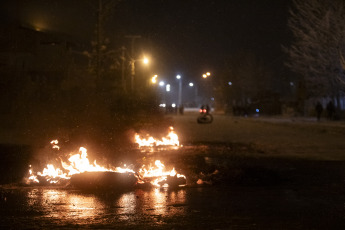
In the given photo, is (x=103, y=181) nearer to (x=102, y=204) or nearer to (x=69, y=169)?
(x=69, y=169)

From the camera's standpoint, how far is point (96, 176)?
10812 millimetres

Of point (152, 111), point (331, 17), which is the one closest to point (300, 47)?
point (331, 17)

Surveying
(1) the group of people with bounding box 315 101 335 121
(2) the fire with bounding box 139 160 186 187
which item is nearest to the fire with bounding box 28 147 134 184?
(2) the fire with bounding box 139 160 186 187

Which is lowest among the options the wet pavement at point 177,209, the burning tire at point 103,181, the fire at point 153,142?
the wet pavement at point 177,209

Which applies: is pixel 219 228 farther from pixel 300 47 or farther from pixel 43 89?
pixel 300 47

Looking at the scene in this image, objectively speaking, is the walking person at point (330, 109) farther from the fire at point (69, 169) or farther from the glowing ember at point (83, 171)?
the fire at point (69, 169)

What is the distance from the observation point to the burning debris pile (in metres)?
10.8

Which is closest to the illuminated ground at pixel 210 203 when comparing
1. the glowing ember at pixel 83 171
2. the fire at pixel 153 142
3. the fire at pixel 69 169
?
the glowing ember at pixel 83 171

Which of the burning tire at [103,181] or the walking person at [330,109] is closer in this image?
the burning tire at [103,181]

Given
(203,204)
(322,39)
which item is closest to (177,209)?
(203,204)

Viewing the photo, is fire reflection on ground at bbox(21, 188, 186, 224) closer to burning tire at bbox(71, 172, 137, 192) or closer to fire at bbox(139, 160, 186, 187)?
burning tire at bbox(71, 172, 137, 192)

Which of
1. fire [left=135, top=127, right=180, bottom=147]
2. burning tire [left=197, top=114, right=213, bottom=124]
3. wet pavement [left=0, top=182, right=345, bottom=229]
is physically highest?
burning tire [left=197, top=114, right=213, bottom=124]

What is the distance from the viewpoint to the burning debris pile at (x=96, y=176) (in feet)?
35.3

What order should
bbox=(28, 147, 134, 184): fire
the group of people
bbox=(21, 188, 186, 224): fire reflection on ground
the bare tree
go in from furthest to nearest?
the group of people → the bare tree → bbox=(28, 147, 134, 184): fire → bbox=(21, 188, 186, 224): fire reflection on ground
